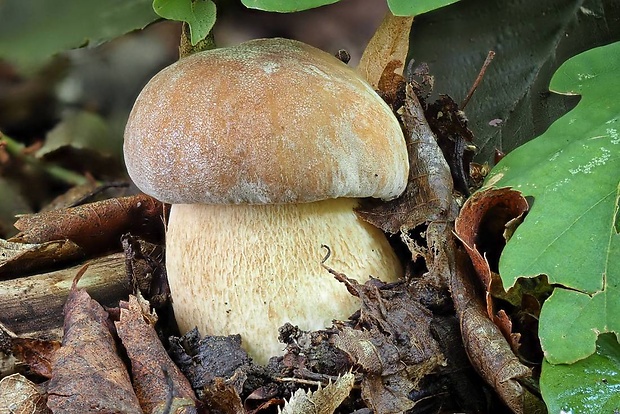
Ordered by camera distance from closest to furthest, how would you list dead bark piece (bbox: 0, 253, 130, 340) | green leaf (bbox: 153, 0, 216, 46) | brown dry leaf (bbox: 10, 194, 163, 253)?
green leaf (bbox: 153, 0, 216, 46)
dead bark piece (bbox: 0, 253, 130, 340)
brown dry leaf (bbox: 10, 194, 163, 253)

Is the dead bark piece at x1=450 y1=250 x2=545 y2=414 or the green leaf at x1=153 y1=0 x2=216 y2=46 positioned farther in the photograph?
the green leaf at x1=153 y1=0 x2=216 y2=46

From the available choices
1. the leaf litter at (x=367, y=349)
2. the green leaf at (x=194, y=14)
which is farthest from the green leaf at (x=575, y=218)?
the green leaf at (x=194, y=14)

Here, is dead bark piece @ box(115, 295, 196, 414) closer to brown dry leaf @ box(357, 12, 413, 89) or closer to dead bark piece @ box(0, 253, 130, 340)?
dead bark piece @ box(0, 253, 130, 340)

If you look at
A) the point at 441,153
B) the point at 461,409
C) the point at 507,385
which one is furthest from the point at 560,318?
the point at 441,153

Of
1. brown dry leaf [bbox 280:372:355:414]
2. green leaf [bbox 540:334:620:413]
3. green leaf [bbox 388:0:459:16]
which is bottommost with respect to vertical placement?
brown dry leaf [bbox 280:372:355:414]

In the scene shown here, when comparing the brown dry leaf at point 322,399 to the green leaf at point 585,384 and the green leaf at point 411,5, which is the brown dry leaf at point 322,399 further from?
the green leaf at point 411,5

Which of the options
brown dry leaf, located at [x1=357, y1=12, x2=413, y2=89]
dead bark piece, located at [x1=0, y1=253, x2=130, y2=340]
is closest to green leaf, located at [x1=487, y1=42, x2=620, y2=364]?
brown dry leaf, located at [x1=357, y1=12, x2=413, y2=89]
